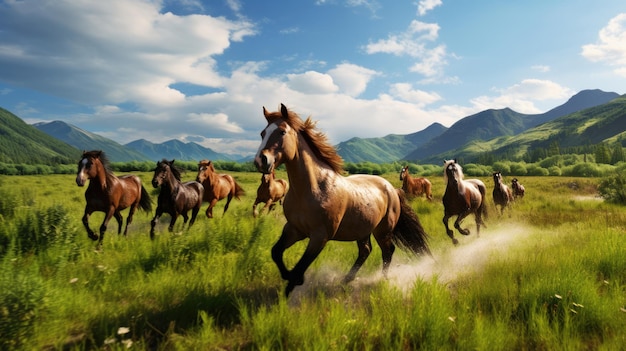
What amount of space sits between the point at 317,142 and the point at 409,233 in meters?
2.83

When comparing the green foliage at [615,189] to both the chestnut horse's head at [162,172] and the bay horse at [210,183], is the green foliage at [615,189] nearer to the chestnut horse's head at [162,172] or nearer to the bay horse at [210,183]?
the bay horse at [210,183]

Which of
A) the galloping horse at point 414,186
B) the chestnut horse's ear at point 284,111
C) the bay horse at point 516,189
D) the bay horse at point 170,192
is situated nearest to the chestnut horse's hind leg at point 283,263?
the chestnut horse's ear at point 284,111

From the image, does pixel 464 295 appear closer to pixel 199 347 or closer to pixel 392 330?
pixel 392 330

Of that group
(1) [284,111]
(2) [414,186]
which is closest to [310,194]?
(1) [284,111]

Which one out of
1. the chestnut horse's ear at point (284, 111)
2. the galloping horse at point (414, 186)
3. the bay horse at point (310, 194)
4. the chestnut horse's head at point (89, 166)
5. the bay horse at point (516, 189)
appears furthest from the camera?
the bay horse at point (516, 189)

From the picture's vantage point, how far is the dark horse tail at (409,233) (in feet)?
19.9

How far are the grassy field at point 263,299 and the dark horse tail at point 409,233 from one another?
0.41m

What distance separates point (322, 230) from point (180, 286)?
185cm

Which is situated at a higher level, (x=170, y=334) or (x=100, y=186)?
(x=100, y=186)

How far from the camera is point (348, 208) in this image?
4.52 m

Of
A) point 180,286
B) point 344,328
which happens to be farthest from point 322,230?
point 180,286

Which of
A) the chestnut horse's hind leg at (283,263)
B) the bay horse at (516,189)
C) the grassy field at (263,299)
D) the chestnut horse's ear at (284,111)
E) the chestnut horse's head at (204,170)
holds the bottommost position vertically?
the bay horse at (516,189)

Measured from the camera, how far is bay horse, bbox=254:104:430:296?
3.81m

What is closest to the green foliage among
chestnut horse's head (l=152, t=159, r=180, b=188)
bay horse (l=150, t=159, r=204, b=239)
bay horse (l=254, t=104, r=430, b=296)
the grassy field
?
the grassy field
